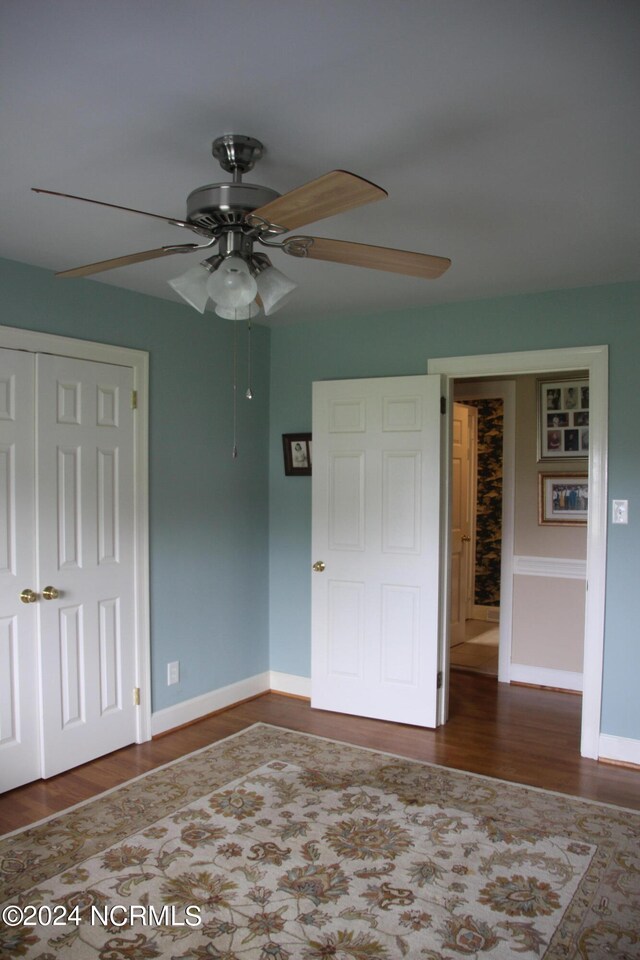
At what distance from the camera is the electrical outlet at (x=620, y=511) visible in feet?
11.6

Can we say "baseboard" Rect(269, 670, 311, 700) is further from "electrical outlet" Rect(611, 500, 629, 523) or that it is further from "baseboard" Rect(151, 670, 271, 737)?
"electrical outlet" Rect(611, 500, 629, 523)

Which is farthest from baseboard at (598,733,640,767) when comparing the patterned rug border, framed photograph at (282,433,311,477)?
framed photograph at (282,433,311,477)

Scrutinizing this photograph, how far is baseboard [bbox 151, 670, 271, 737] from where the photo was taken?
397 cm

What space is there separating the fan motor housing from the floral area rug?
2.23 meters

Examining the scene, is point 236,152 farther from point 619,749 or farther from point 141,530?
point 619,749

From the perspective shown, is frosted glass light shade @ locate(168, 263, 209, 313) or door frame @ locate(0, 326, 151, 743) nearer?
frosted glass light shade @ locate(168, 263, 209, 313)

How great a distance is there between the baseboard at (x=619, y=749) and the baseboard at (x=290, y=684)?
183 cm

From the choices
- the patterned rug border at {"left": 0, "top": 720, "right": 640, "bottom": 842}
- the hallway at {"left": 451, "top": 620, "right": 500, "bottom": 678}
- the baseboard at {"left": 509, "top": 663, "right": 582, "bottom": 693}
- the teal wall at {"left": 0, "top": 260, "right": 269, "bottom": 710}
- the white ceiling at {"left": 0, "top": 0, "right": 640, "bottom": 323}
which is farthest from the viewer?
the hallway at {"left": 451, "top": 620, "right": 500, "bottom": 678}

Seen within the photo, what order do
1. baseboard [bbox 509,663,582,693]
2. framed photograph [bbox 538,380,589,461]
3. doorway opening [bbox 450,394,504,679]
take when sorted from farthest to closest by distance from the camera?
doorway opening [bbox 450,394,504,679] < framed photograph [bbox 538,380,589,461] < baseboard [bbox 509,663,582,693]

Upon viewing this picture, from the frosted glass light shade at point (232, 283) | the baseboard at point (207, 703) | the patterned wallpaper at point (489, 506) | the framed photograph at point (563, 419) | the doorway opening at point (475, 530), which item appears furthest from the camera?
the patterned wallpaper at point (489, 506)

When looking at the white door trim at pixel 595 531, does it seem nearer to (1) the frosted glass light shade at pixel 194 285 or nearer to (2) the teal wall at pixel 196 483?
(2) the teal wall at pixel 196 483

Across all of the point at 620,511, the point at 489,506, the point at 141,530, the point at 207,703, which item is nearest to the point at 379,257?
the point at 620,511

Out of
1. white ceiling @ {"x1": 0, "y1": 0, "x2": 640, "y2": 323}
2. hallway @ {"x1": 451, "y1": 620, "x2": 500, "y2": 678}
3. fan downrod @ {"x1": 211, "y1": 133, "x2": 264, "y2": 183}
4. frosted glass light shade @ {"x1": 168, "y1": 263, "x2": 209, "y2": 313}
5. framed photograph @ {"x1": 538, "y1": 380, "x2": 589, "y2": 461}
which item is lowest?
hallway @ {"x1": 451, "y1": 620, "x2": 500, "y2": 678}

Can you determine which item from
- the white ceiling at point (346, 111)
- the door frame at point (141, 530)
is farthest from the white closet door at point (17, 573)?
the white ceiling at point (346, 111)
